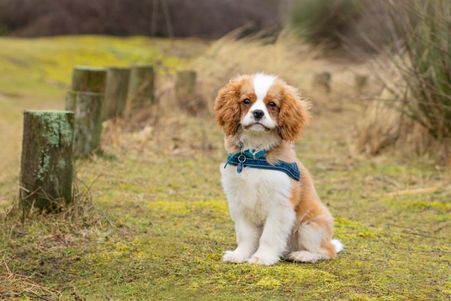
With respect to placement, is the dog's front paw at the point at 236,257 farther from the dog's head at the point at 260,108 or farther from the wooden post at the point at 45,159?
the wooden post at the point at 45,159

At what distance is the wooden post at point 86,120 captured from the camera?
882 centimetres

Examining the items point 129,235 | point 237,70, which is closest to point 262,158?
point 129,235

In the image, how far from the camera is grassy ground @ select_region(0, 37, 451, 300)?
4.75 m

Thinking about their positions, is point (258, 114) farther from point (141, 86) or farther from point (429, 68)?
point (141, 86)

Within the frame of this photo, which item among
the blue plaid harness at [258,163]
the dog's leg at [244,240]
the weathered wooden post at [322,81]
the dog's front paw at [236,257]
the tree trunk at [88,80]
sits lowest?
the dog's front paw at [236,257]

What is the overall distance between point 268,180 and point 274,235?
34 cm

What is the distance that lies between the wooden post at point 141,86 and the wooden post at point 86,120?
2.57 m

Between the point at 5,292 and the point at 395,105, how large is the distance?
22.6 feet

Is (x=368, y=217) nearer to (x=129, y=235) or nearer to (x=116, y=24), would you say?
(x=129, y=235)

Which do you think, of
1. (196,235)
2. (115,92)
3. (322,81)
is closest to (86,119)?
(115,92)

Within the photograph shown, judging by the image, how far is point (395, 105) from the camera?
1041 centimetres

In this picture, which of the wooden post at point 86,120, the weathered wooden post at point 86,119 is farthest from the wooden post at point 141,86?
the wooden post at point 86,120

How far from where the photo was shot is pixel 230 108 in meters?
5.29

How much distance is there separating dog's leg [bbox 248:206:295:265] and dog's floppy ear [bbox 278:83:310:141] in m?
0.51
